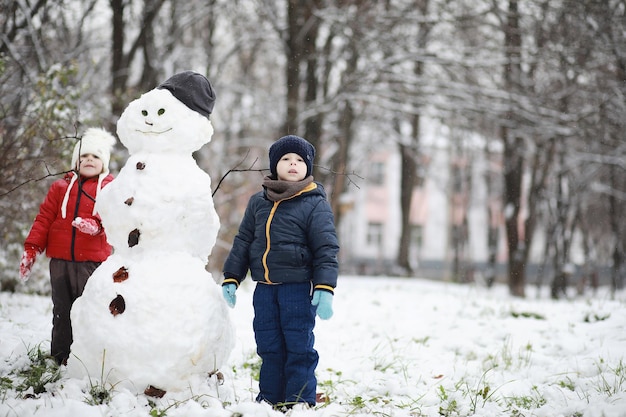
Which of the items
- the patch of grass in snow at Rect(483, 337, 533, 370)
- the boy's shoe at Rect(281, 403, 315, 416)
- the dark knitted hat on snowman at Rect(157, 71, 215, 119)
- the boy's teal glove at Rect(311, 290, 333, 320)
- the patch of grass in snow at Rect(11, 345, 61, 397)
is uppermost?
the dark knitted hat on snowman at Rect(157, 71, 215, 119)

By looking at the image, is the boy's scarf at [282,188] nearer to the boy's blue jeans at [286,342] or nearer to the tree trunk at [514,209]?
the boy's blue jeans at [286,342]

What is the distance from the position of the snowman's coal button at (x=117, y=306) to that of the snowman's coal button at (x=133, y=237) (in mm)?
308

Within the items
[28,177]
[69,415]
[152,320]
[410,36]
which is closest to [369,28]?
[410,36]

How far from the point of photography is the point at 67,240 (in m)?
3.80

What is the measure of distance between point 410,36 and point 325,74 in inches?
170

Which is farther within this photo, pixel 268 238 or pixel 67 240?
pixel 67 240

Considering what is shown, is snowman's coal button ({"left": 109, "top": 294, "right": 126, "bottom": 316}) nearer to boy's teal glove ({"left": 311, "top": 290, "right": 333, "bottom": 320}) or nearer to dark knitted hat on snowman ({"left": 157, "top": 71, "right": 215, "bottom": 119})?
boy's teal glove ({"left": 311, "top": 290, "right": 333, "bottom": 320})

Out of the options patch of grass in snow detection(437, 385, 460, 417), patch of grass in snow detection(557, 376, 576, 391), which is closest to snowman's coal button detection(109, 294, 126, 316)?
patch of grass in snow detection(437, 385, 460, 417)

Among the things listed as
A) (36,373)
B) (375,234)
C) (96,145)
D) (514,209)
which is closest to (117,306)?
(36,373)

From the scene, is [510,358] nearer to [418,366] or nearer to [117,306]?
[418,366]

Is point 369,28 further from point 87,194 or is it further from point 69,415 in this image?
point 69,415

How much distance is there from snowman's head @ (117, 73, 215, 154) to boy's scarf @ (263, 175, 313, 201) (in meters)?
0.55

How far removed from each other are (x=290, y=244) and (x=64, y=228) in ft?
5.39

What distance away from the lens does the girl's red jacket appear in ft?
12.5
